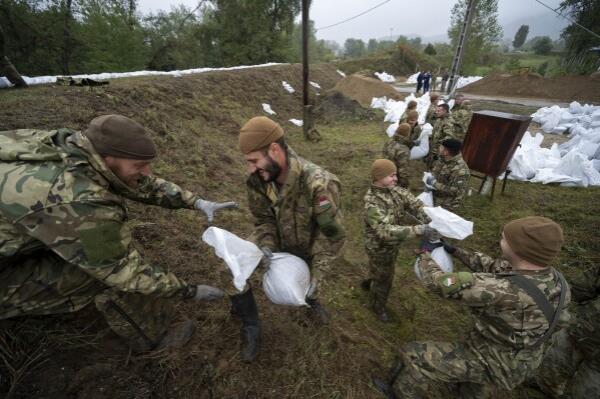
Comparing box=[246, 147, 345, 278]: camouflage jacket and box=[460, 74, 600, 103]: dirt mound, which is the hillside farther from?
box=[460, 74, 600, 103]: dirt mound

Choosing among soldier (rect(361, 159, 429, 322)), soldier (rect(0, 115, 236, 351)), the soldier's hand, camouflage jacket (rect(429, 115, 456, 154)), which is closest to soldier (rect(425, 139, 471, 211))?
soldier (rect(361, 159, 429, 322))

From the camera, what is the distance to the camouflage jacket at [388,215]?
219cm

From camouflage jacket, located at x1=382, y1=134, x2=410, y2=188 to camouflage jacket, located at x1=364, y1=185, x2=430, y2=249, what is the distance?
210 centimetres

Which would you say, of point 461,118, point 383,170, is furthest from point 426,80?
point 383,170

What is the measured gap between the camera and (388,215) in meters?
2.36

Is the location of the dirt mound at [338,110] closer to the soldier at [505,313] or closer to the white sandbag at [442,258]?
the white sandbag at [442,258]

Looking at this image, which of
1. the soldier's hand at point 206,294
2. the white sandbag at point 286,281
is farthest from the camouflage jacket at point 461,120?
the soldier's hand at point 206,294

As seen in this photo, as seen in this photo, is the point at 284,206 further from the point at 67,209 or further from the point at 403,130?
the point at 403,130

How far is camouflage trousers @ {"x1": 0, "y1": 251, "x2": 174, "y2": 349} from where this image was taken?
1.53 meters

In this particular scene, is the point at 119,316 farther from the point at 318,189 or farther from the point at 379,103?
the point at 379,103

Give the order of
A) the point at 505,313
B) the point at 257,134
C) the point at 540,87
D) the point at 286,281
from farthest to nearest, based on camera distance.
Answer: the point at 540,87, the point at 286,281, the point at 257,134, the point at 505,313

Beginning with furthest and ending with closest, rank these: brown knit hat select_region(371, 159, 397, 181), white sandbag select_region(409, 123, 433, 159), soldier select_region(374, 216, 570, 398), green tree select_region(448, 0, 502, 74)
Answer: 1. green tree select_region(448, 0, 502, 74)
2. white sandbag select_region(409, 123, 433, 159)
3. brown knit hat select_region(371, 159, 397, 181)
4. soldier select_region(374, 216, 570, 398)

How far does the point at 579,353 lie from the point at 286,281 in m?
2.12

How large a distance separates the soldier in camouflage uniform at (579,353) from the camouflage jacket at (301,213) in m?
1.68
